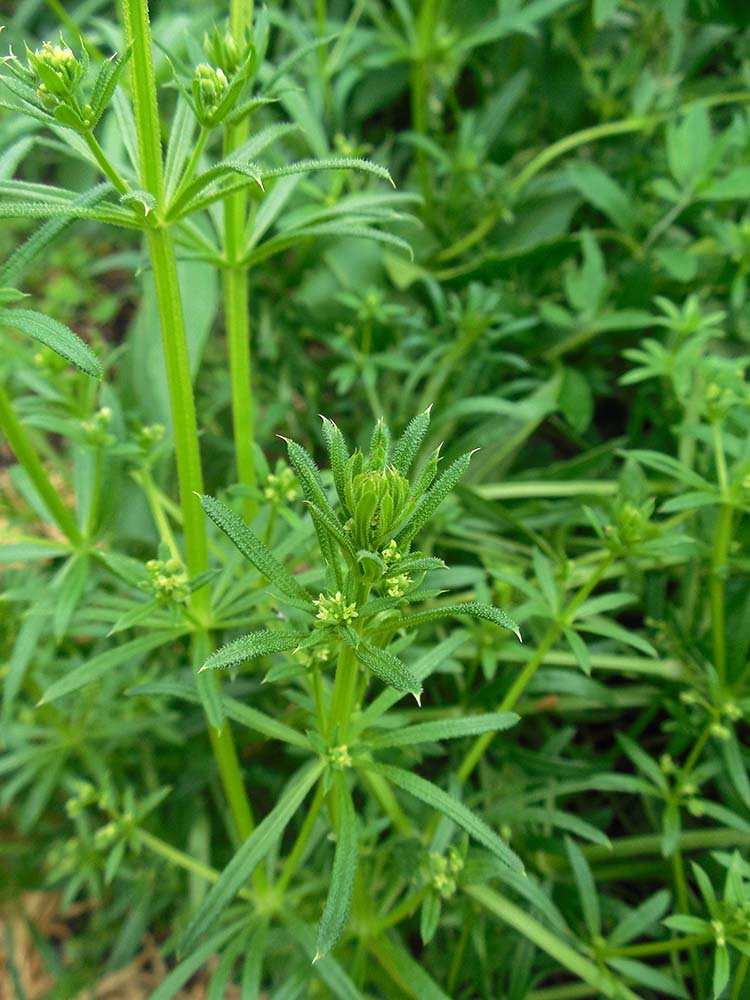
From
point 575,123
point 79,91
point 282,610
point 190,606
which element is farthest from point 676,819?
point 575,123

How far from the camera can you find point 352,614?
81 centimetres

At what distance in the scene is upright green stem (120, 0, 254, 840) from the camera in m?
0.85

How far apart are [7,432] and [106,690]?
60cm

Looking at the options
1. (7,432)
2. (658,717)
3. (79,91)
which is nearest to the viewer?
(79,91)

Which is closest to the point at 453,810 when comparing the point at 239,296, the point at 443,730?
the point at 443,730

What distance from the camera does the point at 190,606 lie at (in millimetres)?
1072

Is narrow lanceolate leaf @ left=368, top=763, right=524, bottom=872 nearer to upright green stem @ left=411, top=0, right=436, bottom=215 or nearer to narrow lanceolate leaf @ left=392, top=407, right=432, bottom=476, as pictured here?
narrow lanceolate leaf @ left=392, top=407, right=432, bottom=476

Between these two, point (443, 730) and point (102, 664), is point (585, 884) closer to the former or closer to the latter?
point (443, 730)

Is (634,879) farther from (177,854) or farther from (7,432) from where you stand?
(7,432)

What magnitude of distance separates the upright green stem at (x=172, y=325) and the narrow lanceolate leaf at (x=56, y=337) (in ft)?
0.35

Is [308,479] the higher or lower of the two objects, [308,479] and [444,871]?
the higher

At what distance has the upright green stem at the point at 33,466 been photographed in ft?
3.38

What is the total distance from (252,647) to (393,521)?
0.59ft

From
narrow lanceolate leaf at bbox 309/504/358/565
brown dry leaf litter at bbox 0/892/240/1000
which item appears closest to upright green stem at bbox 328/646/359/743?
narrow lanceolate leaf at bbox 309/504/358/565
